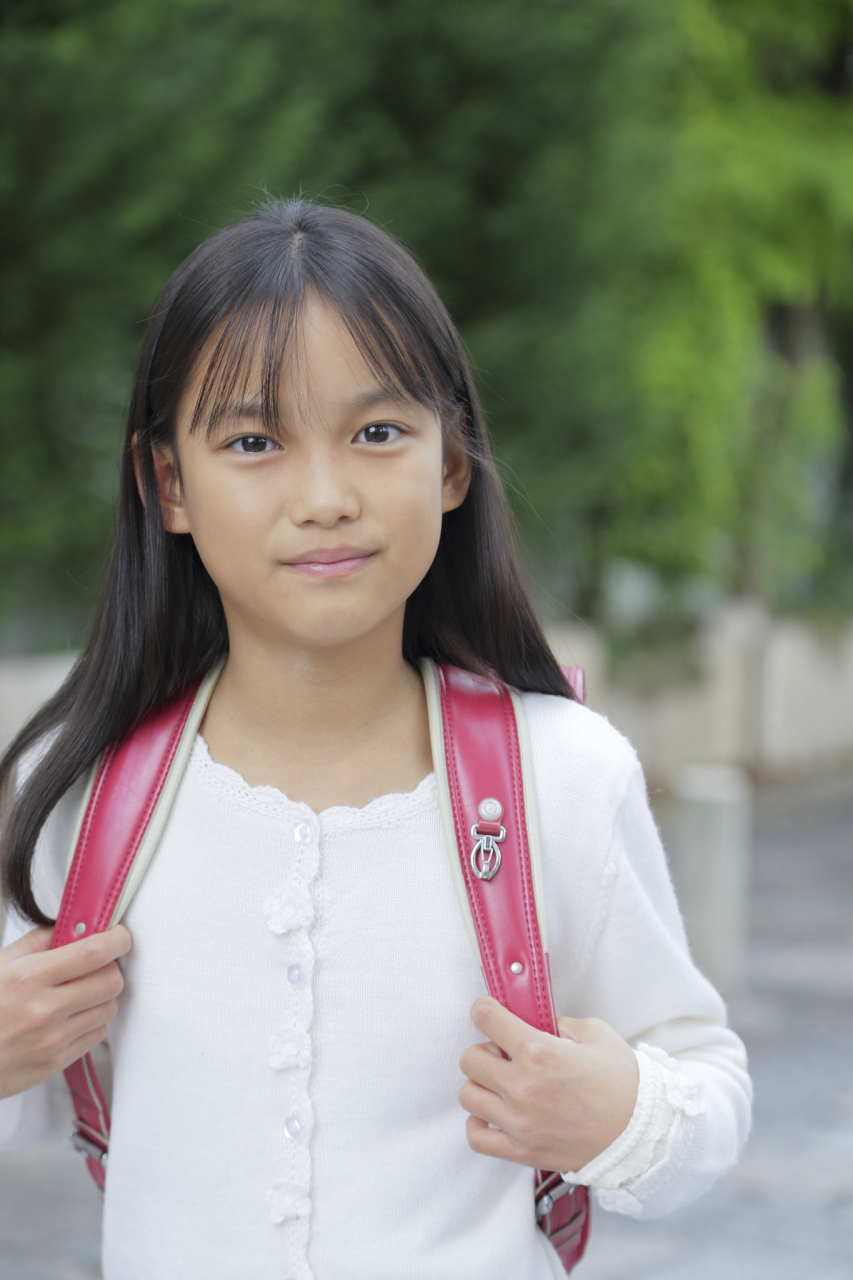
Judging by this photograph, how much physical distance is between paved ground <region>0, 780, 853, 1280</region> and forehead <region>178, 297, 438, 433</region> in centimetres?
251

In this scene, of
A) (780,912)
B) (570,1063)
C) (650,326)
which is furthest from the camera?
(650,326)

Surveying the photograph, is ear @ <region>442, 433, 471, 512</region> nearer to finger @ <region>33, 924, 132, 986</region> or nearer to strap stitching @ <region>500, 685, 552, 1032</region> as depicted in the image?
strap stitching @ <region>500, 685, 552, 1032</region>

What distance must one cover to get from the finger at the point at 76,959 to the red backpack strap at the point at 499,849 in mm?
381

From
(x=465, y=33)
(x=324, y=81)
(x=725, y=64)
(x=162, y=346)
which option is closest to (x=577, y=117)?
(x=465, y=33)

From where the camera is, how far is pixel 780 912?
6.39m

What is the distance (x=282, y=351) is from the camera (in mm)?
1350

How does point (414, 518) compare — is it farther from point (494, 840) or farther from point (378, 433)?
point (494, 840)

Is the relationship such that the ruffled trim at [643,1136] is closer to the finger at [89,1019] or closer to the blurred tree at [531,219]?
the finger at [89,1019]

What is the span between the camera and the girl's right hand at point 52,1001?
4.60 feet

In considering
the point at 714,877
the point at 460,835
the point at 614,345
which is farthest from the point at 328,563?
the point at 614,345

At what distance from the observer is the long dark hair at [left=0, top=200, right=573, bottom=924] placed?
139cm

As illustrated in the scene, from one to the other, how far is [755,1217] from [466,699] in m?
2.57

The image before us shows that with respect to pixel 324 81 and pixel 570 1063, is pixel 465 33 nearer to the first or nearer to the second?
pixel 324 81

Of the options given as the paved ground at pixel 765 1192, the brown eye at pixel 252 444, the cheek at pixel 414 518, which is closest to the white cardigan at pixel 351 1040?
the cheek at pixel 414 518
